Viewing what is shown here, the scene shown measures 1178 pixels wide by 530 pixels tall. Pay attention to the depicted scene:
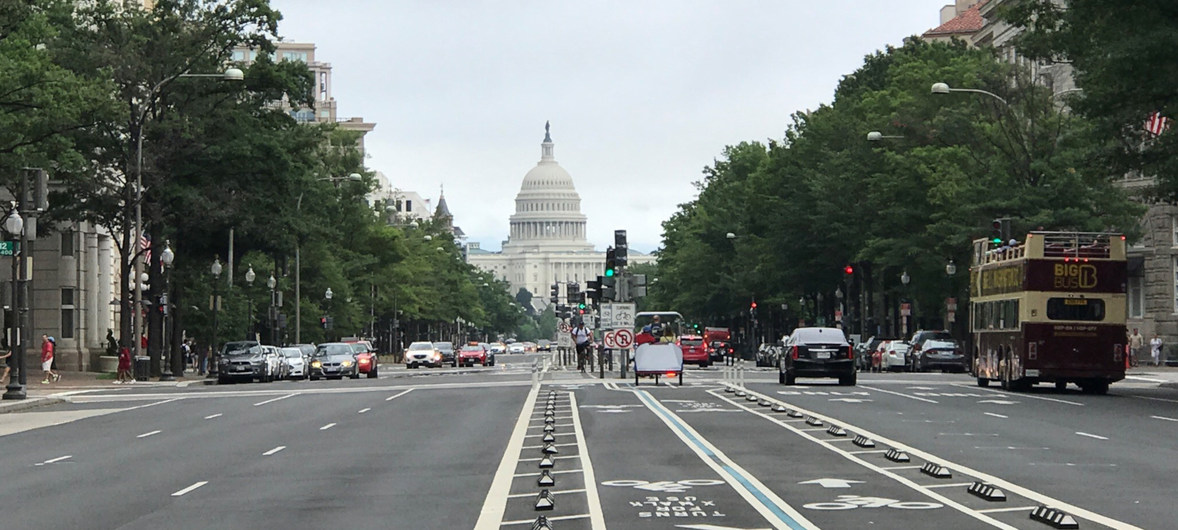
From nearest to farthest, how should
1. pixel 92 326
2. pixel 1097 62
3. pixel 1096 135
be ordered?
pixel 1097 62, pixel 1096 135, pixel 92 326

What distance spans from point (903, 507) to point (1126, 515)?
1.88m

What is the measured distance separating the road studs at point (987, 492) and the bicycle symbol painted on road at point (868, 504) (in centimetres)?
71

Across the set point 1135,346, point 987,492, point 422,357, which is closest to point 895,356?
point 1135,346

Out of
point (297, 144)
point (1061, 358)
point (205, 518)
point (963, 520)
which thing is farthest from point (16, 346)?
point (963, 520)

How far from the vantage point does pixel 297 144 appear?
224ft

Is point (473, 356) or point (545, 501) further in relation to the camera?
point (473, 356)

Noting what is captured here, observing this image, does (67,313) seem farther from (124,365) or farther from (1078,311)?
(1078,311)

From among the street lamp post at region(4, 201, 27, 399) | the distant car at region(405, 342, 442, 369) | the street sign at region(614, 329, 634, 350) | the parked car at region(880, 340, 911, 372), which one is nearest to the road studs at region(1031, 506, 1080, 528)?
the street lamp post at region(4, 201, 27, 399)

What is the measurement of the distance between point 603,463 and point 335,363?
167 ft

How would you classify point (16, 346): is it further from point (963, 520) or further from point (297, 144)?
point (963, 520)

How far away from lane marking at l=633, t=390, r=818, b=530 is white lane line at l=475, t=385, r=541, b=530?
6.92 ft

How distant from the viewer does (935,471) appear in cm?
1939

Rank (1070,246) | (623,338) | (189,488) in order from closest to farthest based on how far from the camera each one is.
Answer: (189,488), (1070,246), (623,338)

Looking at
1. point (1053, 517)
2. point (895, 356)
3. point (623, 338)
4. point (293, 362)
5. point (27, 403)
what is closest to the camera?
point (1053, 517)
